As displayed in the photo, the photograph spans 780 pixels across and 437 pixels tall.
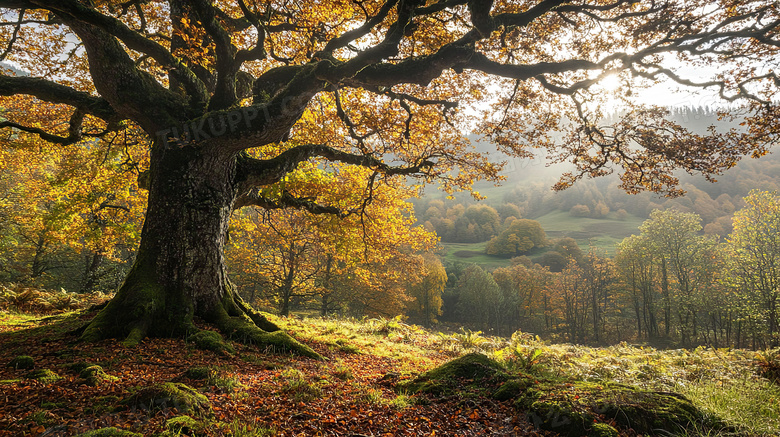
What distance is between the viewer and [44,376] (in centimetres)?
388

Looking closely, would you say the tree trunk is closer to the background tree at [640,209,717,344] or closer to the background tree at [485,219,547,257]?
the background tree at [640,209,717,344]

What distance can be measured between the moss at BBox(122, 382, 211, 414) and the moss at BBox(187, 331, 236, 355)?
2.67 metres

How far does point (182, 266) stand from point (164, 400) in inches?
168

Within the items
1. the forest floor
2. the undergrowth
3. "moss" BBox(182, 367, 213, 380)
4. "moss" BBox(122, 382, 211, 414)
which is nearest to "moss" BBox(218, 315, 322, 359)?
the forest floor

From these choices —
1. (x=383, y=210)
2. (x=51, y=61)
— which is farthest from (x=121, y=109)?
(x=383, y=210)

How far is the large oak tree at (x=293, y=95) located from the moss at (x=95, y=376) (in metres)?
1.89

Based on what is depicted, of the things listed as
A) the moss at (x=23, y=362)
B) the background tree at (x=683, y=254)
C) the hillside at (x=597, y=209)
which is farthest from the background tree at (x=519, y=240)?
the moss at (x=23, y=362)

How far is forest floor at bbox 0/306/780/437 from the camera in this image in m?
3.14

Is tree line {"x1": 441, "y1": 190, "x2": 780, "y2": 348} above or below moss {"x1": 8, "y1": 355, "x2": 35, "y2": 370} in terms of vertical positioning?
below

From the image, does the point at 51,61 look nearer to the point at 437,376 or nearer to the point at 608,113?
the point at 437,376

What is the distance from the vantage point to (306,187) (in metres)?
12.9

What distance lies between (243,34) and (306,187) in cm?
541

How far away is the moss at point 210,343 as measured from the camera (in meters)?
6.03

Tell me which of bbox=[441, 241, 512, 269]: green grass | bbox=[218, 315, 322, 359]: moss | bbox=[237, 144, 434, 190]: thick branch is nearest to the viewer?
bbox=[218, 315, 322, 359]: moss
